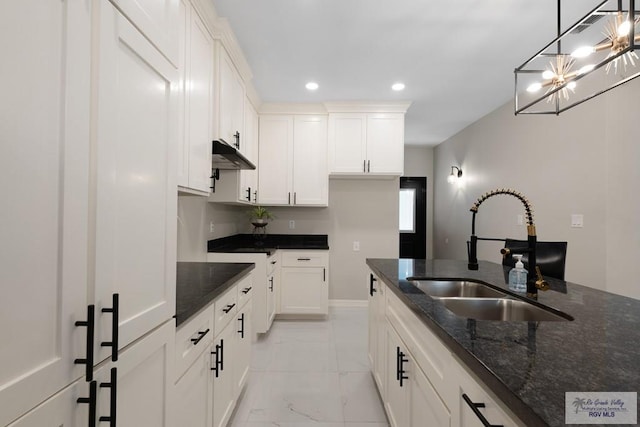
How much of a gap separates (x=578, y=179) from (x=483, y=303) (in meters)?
2.29

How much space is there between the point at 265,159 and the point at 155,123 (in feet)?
10.1

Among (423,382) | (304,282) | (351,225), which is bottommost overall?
(304,282)

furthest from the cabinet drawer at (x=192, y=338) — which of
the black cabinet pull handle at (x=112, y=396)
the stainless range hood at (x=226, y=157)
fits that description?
the stainless range hood at (x=226, y=157)

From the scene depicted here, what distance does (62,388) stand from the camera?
62 centimetres

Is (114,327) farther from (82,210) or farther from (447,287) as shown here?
(447,287)

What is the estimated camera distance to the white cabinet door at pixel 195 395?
3.73 feet

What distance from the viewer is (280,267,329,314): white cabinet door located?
12.1ft

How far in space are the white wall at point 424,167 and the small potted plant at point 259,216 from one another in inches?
137

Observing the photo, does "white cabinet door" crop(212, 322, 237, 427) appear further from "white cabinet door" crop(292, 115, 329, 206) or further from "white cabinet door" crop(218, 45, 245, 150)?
"white cabinet door" crop(292, 115, 329, 206)

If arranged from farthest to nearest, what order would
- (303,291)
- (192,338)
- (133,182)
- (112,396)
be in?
(303,291)
(192,338)
(133,182)
(112,396)

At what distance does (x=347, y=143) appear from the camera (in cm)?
392

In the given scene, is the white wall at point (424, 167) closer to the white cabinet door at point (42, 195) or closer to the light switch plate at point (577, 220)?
the light switch plate at point (577, 220)

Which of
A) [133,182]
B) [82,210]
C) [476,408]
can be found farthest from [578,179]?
[82,210]

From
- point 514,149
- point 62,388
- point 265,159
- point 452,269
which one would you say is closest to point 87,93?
point 62,388
